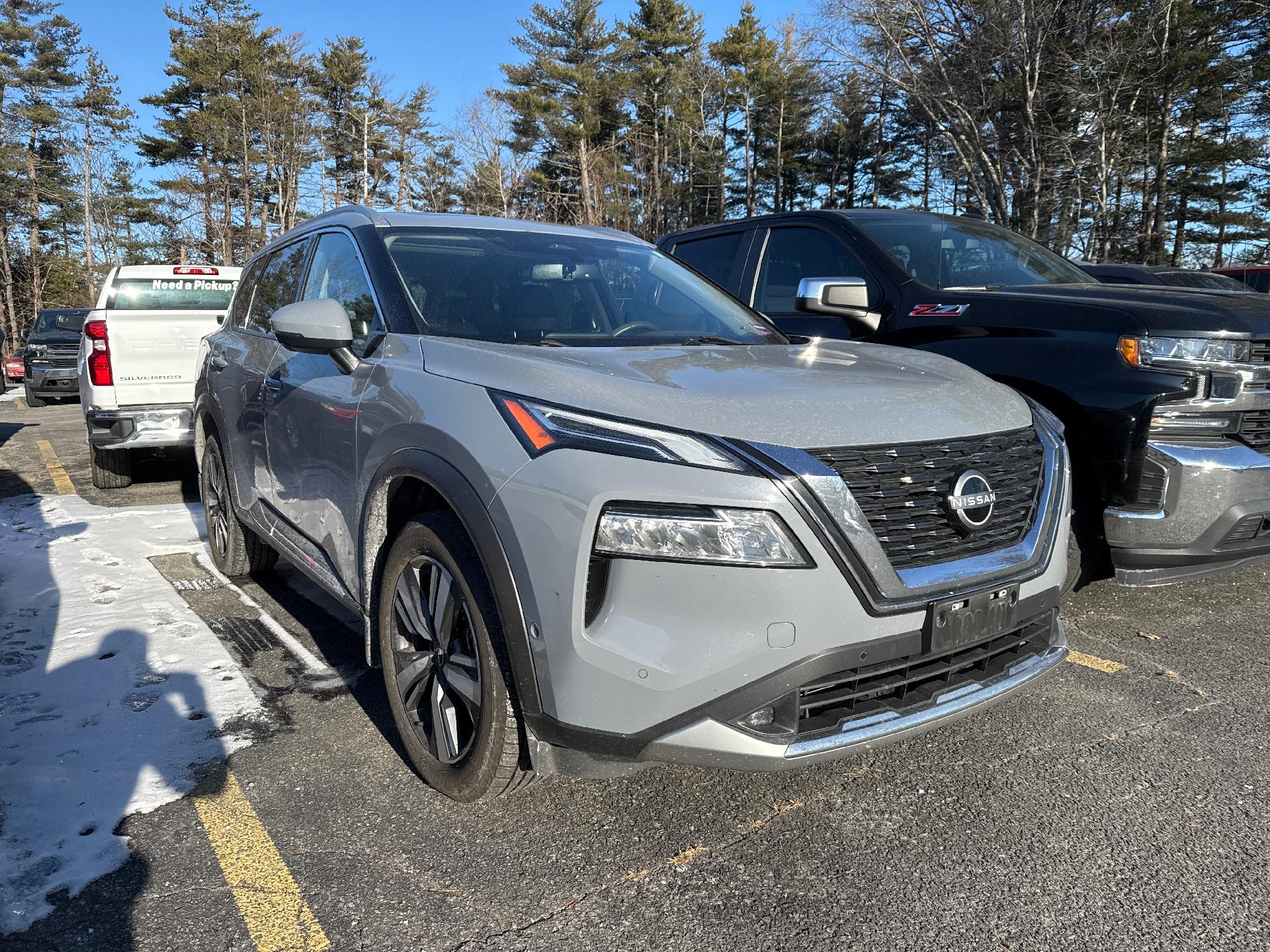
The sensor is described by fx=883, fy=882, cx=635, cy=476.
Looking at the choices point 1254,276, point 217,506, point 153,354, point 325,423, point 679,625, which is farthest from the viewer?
point 1254,276

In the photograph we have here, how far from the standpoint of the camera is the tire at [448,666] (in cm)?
224

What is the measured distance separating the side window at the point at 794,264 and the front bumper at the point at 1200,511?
1935mm

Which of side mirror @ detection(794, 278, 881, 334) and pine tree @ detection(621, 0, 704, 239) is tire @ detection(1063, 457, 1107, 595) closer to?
side mirror @ detection(794, 278, 881, 334)

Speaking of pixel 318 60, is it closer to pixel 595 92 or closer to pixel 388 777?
pixel 595 92

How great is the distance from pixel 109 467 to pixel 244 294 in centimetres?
367

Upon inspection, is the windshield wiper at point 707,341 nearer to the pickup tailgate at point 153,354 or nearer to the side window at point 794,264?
the side window at point 794,264

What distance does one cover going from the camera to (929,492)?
220 cm

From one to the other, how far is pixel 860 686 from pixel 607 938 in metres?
0.82

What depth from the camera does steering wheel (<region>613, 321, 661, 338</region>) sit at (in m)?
3.10

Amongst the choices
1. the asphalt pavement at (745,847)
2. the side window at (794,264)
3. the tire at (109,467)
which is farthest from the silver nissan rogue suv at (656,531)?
the tire at (109,467)

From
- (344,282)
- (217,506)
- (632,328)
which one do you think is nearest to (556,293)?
(632,328)

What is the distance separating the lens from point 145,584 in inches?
186

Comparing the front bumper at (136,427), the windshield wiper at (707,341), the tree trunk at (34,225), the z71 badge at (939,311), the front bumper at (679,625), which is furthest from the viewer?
the tree trunk at (34,225)

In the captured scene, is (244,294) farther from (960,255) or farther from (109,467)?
(960,255)
